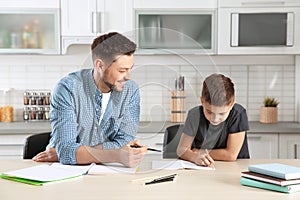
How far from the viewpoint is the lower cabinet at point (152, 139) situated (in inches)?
79.4

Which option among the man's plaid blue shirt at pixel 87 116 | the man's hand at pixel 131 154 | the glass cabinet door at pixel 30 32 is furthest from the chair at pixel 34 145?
the glass cabinet door at pixel 30 32

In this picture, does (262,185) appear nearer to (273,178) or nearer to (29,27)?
(273,178)

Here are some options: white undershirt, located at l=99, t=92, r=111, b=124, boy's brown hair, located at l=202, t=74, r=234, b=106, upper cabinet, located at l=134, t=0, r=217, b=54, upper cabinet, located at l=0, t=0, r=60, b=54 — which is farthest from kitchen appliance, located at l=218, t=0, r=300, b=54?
white undershirt, located at l=99, t=92, r=111, b=124

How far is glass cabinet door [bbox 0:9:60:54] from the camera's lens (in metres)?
3.86

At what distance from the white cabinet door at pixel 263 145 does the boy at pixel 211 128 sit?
1218 millimetres

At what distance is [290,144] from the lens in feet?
12.3

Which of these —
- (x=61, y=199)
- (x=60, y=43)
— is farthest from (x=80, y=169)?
(x=60, y=43)

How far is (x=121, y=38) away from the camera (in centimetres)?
197

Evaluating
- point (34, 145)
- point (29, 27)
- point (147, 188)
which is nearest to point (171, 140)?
point (147, 188)

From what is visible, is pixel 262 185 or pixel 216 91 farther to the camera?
pixel 216 91

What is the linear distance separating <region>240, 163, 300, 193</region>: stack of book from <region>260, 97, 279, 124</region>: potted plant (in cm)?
200

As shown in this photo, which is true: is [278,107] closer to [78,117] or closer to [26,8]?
[26,8]

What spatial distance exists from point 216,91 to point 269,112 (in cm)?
197

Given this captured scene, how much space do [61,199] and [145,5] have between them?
229cm
